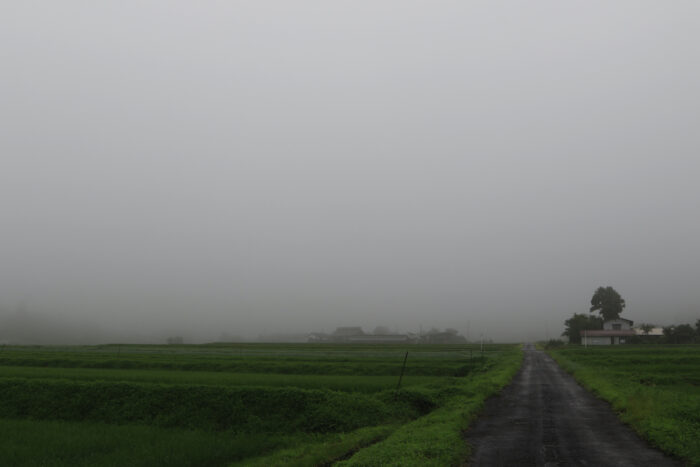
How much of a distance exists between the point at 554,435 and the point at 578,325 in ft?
432

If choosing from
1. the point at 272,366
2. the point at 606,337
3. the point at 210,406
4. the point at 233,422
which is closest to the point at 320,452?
the point at 233,422

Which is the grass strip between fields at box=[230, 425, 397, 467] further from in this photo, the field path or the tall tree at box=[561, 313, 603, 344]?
the tall tree at box=[561, 313, 603, 344]

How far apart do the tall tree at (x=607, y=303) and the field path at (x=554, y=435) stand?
136 metres

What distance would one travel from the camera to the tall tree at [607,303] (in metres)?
147

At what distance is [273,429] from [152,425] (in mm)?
6357

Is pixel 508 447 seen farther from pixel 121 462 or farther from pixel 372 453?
→ pixel 121 462

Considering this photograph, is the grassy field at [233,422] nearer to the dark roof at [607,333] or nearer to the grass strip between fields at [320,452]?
the grass strip between fields at [320,452]

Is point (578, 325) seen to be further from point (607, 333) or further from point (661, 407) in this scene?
point (661, 407)

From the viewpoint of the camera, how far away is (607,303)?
148750 mm

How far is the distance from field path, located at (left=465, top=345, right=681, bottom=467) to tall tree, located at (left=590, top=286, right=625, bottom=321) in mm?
136419

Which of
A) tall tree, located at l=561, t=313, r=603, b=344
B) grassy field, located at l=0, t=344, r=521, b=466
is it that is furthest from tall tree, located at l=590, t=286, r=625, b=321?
grassy field, located at l=0, t=344, r=521, b=466

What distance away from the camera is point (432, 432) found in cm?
1777

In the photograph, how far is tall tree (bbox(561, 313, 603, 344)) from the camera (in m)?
134

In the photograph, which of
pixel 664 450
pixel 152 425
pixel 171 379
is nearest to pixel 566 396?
pixel 664 450
